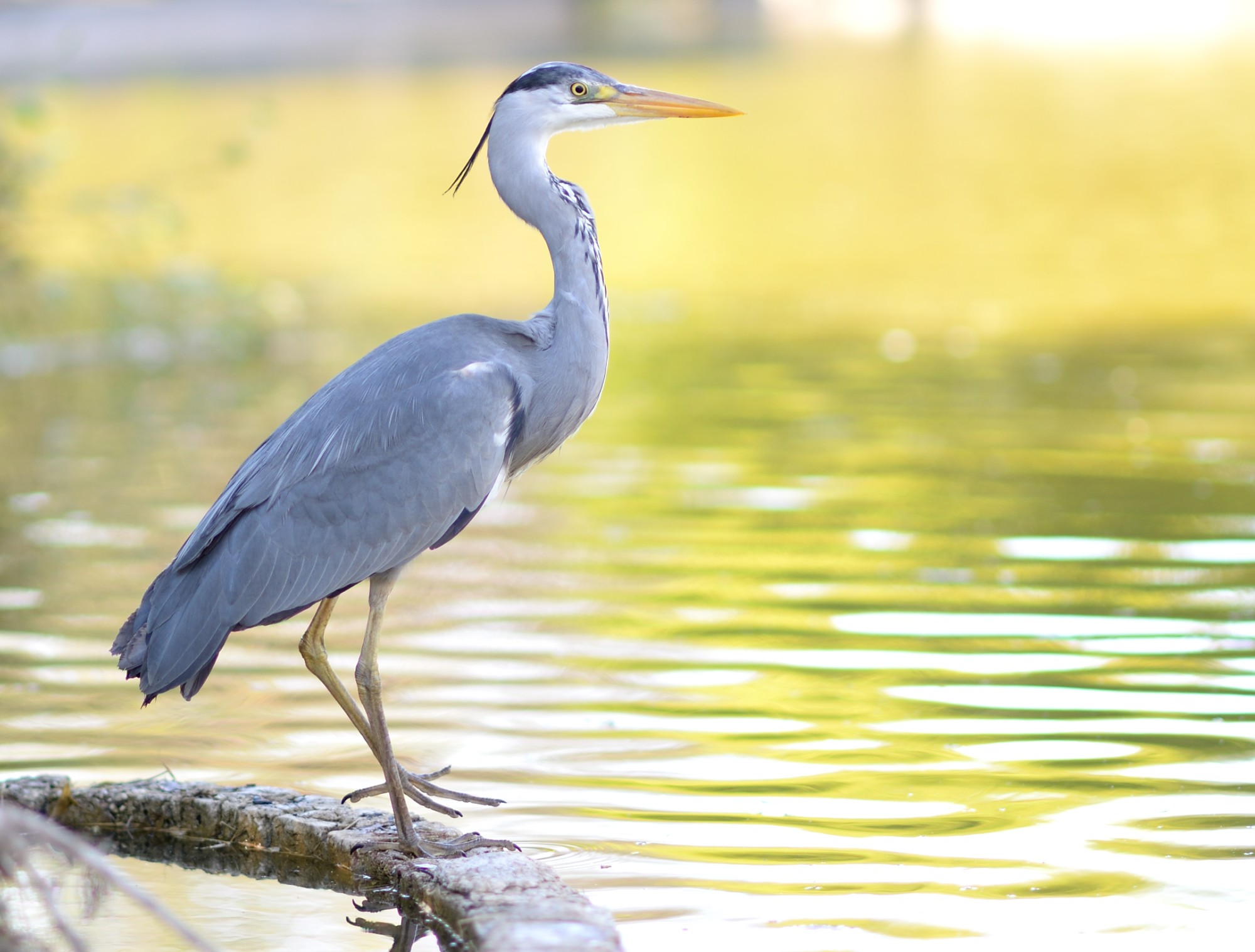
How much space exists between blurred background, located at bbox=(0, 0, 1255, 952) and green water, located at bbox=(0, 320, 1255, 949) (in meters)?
0.02

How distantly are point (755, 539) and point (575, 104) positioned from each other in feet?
9.66

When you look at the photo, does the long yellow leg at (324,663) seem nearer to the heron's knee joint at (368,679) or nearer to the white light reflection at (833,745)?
the heron's knee joint at (368,679)

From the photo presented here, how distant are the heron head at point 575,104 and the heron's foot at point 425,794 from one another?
1.74 m

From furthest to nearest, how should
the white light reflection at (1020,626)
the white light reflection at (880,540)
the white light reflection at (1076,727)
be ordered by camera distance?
the white light reflection at (880,540), the white light reflection at (1020,626), the white light reflection at (1076,727)

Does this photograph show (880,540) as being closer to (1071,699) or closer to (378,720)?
(1071,699)

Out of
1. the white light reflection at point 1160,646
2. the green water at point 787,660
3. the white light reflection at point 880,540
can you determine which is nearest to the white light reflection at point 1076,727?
the green water at point 787,660

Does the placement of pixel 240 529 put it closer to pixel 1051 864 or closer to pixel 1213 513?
pixel 1051 864

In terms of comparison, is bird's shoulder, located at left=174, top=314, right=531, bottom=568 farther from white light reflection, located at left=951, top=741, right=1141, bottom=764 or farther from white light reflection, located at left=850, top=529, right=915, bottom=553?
white light reflection, located at left=850, top=529, right=915, bottom=553

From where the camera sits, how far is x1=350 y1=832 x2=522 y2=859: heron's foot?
174 inches

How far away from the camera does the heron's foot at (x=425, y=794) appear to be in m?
4.75

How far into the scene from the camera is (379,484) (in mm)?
4703

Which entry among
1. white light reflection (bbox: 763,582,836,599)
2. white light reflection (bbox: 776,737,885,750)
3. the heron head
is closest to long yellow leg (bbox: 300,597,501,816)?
white light reflection (bbox: 776,737,885,750)

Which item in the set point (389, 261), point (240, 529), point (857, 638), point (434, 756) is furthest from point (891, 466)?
point (389, 261)

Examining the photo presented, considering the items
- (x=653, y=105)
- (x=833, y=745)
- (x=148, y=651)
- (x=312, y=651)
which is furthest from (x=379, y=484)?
(x=833, y=745)
